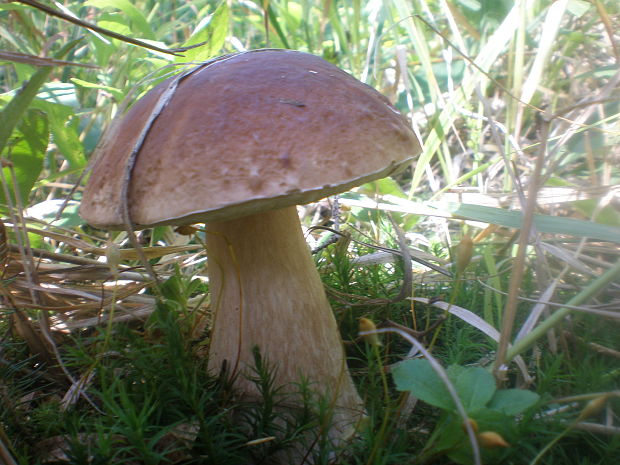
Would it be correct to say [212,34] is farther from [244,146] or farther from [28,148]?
[244,146]

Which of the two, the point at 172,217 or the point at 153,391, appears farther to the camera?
the point at 153,391

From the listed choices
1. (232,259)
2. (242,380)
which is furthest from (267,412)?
(232,259)

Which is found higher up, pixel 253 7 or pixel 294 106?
pixel 253 7

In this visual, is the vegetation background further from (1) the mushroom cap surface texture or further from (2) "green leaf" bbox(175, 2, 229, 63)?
(1) the mushroom cap surface texture

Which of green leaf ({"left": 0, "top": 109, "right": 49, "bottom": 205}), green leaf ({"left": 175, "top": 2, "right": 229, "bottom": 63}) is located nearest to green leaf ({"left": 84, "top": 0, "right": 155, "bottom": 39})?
green leaf ({"left": 175, "top": 2, "right": 229, "bottom": 63})

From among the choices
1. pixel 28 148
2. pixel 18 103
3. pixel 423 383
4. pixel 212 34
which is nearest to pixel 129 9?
pixel 212 34

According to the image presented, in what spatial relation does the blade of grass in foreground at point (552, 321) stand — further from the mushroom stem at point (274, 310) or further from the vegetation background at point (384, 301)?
the mushroom stem at point (274, 310)

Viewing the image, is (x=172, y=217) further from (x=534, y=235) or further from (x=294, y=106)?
(x=534, y=235)

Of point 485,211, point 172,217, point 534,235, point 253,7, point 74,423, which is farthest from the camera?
point 253,7
